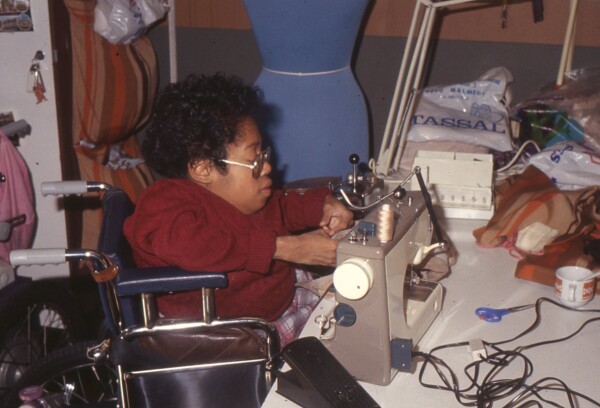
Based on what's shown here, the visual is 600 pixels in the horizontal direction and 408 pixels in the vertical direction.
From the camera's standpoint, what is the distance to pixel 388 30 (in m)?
2.95

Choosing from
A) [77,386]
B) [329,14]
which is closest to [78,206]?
[77,386]

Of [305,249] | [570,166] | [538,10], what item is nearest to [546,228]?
[570,166]

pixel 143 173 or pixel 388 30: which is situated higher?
pixel 388 30

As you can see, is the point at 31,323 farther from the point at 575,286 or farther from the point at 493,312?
the point at 575,286

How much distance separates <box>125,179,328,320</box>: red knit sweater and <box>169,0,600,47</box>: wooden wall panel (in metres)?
1.38

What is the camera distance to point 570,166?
208cm

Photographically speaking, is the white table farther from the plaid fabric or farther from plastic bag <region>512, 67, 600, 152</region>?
plastic bag <region>512, 67, 600, 152</region>

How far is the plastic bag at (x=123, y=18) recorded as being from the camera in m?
2.85

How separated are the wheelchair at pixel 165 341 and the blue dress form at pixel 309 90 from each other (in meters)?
1.07

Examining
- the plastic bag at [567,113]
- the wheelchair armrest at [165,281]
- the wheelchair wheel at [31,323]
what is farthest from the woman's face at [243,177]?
the plastic bag at [567,113]

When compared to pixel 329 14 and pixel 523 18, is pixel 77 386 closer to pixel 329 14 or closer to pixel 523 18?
pixel 329 14

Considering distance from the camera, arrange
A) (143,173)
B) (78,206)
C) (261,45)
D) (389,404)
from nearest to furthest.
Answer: (389,404), (261,45), (78,206), (143,173)

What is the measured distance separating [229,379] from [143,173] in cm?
182

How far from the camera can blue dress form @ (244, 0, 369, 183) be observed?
243 cm
